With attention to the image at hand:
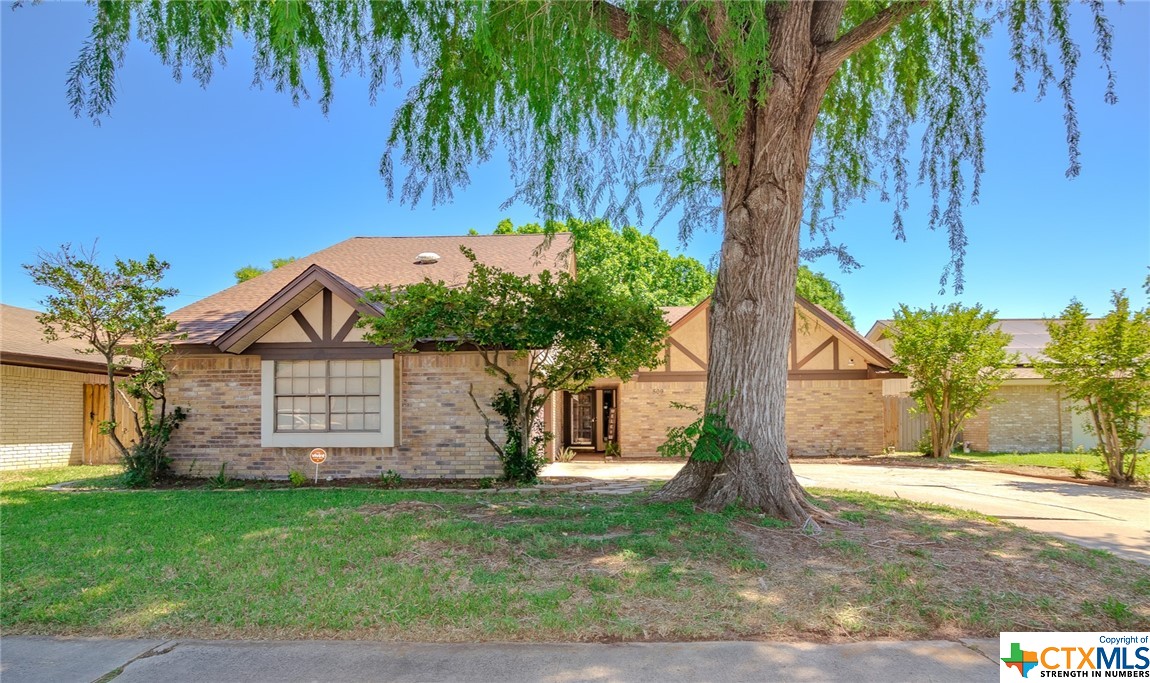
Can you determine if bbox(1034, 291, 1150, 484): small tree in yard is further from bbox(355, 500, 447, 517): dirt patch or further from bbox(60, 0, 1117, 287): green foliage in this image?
bbox(355, 500, 447, 517): dirt patch

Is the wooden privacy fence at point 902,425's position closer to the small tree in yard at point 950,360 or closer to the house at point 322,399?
the small tree in yard at point 950,360

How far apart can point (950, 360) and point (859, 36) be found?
10378mm

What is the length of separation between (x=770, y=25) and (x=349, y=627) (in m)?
7.25

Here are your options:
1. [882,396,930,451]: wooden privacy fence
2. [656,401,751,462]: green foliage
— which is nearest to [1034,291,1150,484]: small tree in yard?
[882,396,930,451]: wooden privacy fence

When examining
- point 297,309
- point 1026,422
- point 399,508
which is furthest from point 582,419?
point 1026,422

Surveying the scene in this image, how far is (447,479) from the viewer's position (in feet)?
35.9

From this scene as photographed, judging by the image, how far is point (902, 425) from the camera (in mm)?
19312

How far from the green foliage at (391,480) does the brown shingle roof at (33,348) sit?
7703 mm

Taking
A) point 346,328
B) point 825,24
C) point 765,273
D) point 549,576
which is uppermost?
point 825,24

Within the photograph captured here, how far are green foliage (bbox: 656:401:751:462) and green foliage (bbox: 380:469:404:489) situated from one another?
204 inches

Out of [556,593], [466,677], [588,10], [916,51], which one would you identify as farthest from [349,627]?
[916,51]

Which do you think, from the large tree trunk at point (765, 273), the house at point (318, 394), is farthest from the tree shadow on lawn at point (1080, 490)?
the large tree trunk at point (765, 273)

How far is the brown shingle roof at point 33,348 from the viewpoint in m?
13.3

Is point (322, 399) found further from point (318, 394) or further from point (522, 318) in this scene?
point (522, 318)
